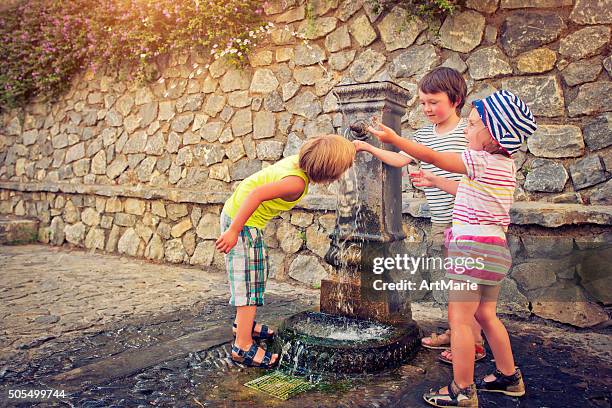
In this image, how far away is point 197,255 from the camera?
17.0ft

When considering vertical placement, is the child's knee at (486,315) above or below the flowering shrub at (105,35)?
below

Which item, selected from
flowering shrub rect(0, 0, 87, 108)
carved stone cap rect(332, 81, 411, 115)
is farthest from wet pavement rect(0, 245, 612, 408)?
flowering shrub rect(0, 0, 87, 108)

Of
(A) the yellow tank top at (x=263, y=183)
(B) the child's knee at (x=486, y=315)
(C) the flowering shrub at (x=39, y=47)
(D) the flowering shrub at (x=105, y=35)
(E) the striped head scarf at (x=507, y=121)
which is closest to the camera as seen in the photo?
(E) the striped head scarf at (x=507, y=121)

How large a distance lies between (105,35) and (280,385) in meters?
5.33

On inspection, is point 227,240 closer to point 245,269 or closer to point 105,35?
point 245,269

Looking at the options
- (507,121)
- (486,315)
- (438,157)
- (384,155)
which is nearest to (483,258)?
(486,315)

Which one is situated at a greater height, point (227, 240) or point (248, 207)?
point (248, 207)

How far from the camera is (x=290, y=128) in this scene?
15.5ft

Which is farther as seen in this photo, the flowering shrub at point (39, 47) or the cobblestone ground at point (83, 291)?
the flowering shrub at point (39, 47)

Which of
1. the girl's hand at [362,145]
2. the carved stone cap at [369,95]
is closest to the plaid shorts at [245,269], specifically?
the girl's hand at [362,145]

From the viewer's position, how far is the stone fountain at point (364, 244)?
8.27ft

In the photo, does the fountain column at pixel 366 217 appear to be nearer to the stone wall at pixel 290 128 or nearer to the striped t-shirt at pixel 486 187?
the striped t-shirt at pixel 486 187

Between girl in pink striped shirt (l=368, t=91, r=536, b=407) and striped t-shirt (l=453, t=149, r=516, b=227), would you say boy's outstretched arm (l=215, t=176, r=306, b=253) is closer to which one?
girl in pink striped shirt (l=368, t=91, r=536, b=407)

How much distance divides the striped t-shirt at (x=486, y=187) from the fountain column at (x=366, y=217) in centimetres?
68
